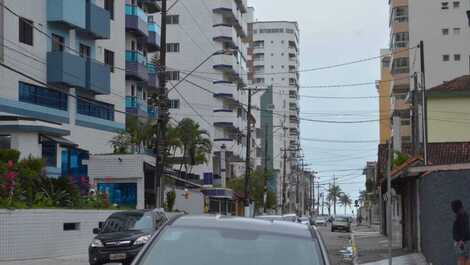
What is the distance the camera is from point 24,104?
38812 mm

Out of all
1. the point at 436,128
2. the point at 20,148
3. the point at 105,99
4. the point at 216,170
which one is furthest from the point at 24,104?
the point at 216,170

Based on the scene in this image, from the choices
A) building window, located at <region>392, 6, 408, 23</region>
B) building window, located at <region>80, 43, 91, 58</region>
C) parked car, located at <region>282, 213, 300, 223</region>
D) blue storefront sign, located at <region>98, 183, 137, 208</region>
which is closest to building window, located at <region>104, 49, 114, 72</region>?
building window, located at <region>80, 43, 91, 58</region>

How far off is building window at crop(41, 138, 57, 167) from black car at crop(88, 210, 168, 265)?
654 inches

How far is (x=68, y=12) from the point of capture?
1656 inches

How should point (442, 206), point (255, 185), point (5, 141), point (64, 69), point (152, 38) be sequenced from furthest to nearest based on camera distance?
point (255, 185) → point (152, 38) → point (64, 69) → point (5, 141) → point (442, 206)

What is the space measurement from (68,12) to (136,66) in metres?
12.9

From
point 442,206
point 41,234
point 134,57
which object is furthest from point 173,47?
point 442,206

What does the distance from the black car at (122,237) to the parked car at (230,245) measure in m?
13.4

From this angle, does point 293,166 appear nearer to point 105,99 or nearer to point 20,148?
point 105,99

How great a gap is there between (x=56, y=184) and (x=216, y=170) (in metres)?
54.8

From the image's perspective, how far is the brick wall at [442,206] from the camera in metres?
18.9

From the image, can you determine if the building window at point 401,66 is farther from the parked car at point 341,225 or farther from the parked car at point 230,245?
the parked car at point 230,245

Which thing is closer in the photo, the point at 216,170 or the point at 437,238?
the point at 437,238

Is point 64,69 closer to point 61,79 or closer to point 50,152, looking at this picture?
point 61,79
